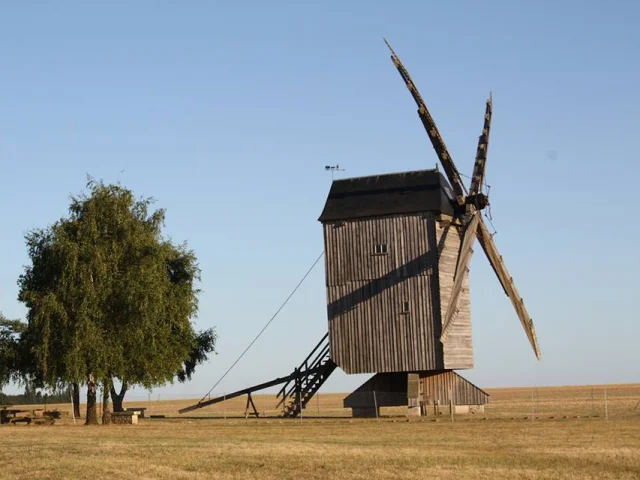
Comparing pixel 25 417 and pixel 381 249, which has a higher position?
pixel 381 249

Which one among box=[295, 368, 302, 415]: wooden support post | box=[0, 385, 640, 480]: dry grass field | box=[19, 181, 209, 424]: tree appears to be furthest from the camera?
box=[295, 368, 302, 415]: wooden support post

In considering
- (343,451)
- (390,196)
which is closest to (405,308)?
(390,196)

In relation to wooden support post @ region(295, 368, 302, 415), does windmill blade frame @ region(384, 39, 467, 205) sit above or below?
above

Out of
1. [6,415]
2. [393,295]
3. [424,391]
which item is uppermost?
[393,295]

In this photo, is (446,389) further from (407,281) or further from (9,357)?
(9,357)

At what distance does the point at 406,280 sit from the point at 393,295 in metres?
0.95

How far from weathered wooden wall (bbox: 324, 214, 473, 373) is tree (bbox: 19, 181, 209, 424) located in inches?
318

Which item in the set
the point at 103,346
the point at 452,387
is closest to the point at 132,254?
the point at 103,346

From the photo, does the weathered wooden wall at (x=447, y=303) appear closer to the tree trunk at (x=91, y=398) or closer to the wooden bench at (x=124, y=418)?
the wooden bench at (x=124, y=418)

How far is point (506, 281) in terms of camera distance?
50.9 metres

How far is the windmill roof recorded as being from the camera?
4975 centimetres

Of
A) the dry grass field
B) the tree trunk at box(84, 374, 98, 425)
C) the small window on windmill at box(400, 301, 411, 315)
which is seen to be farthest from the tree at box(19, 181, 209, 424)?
the small window on windmill at box(400, 301, 411, 315)

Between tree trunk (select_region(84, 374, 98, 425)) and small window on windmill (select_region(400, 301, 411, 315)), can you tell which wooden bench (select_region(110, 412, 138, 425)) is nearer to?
tree trunk (select_region(84, 374, 98, 425))

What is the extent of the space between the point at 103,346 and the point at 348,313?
11549 mm
